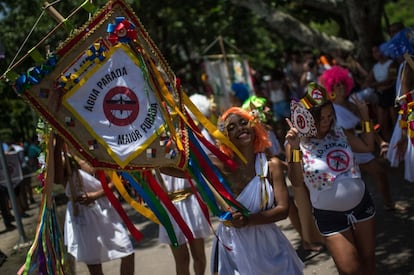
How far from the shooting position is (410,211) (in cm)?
651

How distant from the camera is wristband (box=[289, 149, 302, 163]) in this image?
3832 millimetres

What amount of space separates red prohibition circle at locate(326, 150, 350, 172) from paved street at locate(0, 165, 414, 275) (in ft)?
5.10

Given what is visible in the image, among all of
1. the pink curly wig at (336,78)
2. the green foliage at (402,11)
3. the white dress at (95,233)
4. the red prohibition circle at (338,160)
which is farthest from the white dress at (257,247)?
the green foliage at (402,11)

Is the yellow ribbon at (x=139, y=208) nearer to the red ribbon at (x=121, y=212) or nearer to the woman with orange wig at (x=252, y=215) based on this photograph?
the red ribbon at (x=121, y=212)

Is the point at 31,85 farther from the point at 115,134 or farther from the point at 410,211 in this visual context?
the point at 410,211

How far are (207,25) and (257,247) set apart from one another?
538 inches

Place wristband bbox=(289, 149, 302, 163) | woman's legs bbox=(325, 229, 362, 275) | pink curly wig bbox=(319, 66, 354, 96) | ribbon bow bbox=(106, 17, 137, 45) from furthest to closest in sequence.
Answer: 1. pink curly wig bbox=(319, 66, 354, 96)
2. wristband bbox=(289, 149, 302, 163)
3. woman's legs bbox=(325, 229, 362, 275)
4. ribbon bow bbox=(106, 17, 137, 45)

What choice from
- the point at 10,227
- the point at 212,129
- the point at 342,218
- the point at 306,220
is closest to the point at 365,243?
the point at 342,218

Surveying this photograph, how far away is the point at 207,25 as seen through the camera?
1666cm

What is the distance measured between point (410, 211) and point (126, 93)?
4438 mm

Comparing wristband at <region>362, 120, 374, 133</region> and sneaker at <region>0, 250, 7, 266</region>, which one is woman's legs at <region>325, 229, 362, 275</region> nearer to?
wristband at <region>362, 120, 374, 133</region>

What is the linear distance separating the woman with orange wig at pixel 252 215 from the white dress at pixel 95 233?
4.59ft

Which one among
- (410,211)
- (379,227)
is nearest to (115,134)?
(379,227)

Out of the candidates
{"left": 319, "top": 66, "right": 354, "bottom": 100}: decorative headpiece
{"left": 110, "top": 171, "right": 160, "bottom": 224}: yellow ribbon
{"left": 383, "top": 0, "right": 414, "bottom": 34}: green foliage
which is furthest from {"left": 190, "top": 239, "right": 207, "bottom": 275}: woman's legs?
{"left": 383, "top": 0, "right": 414, "bottom": 34}: green foliage
